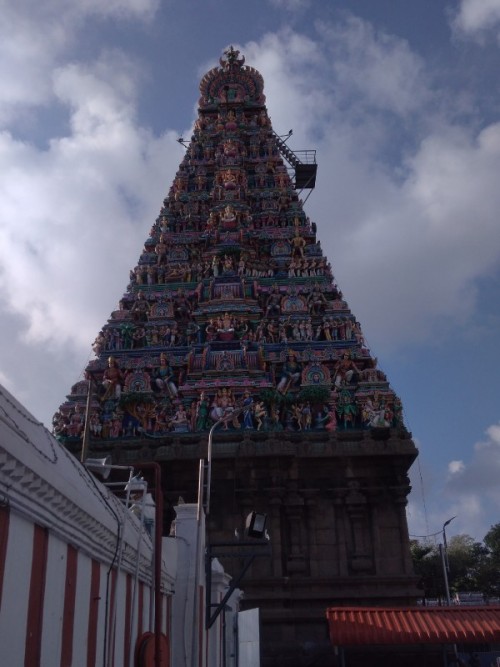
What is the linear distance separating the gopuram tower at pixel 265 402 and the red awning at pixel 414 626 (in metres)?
6.87

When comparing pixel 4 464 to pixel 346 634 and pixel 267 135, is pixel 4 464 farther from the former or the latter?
pixel 267 135

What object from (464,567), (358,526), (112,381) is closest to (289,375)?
(358,526)

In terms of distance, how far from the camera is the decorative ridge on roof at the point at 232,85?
44.4 metres

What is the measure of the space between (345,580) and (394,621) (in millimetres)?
7809

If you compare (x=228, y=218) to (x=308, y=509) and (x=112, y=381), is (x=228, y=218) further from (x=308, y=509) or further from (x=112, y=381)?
(x=308, y=509)

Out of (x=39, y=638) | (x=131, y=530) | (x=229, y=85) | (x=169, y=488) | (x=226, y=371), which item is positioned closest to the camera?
(x=39, y=638)

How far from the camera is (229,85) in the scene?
45.1 m

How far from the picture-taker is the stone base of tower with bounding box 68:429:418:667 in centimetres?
2273

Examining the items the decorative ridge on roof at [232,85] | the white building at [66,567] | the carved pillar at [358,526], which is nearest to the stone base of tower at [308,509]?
the carved pillar at [358,526]

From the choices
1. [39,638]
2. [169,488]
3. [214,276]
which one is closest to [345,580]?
[169,488]

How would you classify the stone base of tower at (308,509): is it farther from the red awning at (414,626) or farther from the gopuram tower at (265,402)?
the red awning at (414,626)

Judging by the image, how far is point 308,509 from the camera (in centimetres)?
2444

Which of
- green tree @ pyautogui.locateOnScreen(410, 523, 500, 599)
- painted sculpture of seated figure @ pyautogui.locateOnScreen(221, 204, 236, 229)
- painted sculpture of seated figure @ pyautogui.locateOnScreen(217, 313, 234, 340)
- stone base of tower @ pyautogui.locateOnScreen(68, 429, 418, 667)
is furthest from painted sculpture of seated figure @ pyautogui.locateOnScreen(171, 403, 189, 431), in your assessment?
green tree @ pyautogui.locateOnScreen(410, 523, 500, 599)

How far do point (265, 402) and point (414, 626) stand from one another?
13491 mm
